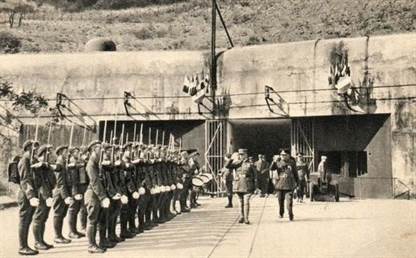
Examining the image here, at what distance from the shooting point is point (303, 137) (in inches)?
914

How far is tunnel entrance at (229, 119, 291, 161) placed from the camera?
982 inches

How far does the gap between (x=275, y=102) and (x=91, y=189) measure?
14.3 meters

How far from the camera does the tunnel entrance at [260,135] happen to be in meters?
24.9

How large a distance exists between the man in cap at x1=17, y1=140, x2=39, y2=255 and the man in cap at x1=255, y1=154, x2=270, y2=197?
13422 mm

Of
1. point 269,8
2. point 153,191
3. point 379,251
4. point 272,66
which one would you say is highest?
point 269,8

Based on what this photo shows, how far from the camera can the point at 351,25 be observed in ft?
163

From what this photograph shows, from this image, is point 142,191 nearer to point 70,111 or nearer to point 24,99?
point 70,111

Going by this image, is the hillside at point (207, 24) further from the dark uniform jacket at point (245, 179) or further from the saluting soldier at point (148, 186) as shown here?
the saluting soldier at point (148, 186)

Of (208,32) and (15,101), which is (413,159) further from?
(208,32)

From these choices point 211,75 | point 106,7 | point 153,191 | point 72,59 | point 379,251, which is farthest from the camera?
point 106,7

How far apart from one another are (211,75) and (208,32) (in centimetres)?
3013

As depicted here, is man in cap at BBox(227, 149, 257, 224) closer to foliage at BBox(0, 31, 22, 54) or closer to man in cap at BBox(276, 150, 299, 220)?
man in cap at BBox(276, 150, 299, 220)

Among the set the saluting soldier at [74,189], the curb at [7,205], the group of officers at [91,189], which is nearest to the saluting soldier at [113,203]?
the group of officers at [91,189]

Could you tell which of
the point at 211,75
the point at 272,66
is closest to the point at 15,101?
the point at 211,75
